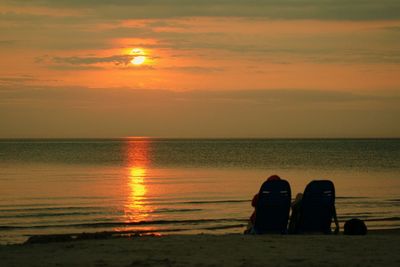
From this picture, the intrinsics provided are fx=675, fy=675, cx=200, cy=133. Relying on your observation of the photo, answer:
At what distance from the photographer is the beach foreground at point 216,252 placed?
372 inches

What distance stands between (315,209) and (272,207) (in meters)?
0.90

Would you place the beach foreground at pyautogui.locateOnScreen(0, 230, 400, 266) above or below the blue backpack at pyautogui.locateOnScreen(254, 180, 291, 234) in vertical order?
below

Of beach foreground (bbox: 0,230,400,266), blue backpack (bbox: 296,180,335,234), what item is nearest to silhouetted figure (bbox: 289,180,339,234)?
blue backpack (bbox: 296,180,335,234)

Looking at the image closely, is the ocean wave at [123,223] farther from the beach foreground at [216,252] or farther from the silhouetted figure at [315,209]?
the beach foreground at [216,252]

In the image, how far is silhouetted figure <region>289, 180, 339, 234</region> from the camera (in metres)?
13.4

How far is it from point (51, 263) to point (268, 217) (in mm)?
5110

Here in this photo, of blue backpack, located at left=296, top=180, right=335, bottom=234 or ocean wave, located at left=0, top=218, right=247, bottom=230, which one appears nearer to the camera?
blue backpack, located at left=296, top=180, right=335, bottom=234

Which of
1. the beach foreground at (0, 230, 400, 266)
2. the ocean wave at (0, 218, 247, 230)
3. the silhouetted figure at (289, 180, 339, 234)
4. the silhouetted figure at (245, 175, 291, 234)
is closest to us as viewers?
the beach foreground at (0, 230, 400, 266)

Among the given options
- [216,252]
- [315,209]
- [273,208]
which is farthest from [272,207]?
[216,252]

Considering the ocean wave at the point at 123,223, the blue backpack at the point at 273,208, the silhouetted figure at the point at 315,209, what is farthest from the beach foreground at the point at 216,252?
the ocean wave at the point at 123,223

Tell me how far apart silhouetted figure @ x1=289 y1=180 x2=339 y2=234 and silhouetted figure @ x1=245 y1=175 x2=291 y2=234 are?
29 centimetres

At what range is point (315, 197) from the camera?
529 inches

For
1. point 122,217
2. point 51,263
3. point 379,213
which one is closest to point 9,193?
point 122,217

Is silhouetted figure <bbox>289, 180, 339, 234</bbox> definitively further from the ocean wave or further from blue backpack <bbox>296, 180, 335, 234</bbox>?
the ocean wave
